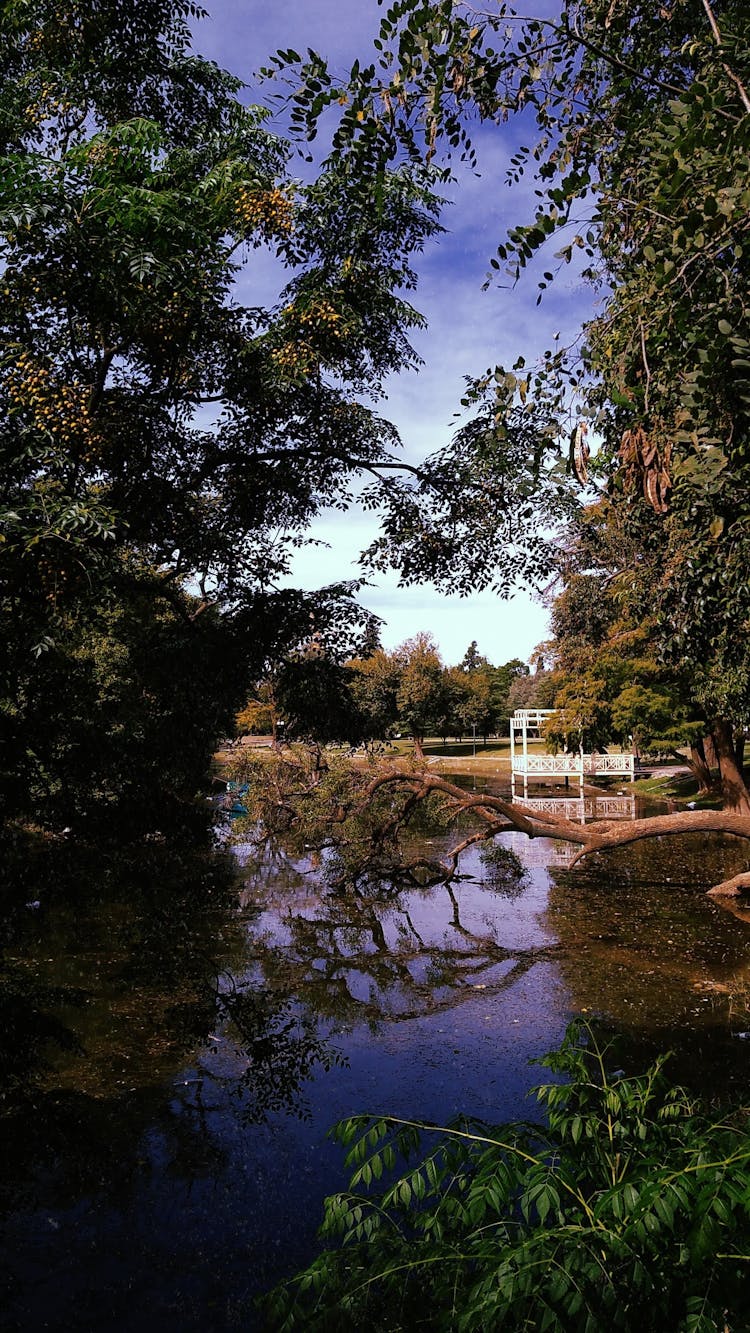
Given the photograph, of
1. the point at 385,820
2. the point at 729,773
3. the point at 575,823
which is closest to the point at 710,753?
the point at 729,773

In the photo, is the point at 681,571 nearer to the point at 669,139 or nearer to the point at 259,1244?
the point at 669,139

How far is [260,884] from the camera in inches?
553

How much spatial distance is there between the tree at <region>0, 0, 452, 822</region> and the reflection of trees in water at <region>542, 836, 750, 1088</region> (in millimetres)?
4114

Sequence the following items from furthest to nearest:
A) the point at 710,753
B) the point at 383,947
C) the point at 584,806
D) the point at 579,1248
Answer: the point at 710,753
the point at 584,806
the point at 383,947
the point at 579,1248

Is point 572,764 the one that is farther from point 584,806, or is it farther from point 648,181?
point 648,181

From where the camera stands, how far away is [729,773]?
1773cm

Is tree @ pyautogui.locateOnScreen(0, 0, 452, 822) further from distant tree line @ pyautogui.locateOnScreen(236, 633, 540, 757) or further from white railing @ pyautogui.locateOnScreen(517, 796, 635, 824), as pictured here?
white railing @ pyautogui.locateOnScreen(517, 796, 635, 824)

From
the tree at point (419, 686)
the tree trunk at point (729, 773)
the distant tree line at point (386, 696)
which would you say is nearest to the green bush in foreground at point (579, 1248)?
the distant tree line at point (386, 696)

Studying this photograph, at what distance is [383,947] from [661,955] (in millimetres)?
3172

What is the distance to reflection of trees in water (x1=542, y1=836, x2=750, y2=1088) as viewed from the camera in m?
6.66

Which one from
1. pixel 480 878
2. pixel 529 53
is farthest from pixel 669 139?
pixel 480 878

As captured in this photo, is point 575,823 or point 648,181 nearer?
point 648,181

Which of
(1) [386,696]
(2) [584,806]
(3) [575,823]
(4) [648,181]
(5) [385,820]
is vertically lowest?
(2) [584,806]

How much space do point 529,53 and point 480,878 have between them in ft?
42.1
